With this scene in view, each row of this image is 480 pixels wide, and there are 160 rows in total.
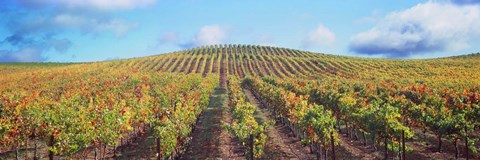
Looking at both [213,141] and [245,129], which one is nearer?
[245,129]

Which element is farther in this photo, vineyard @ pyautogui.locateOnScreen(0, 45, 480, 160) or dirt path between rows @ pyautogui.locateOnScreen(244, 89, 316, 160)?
dirt path between rows @ pyautogui.locateOnScreen(244, 89, 316, 160)

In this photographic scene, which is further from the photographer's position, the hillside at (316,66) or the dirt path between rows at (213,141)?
the hillside at (316,66)

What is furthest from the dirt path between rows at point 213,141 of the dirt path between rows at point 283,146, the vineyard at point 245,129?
the dirt path between rows at point 283,146

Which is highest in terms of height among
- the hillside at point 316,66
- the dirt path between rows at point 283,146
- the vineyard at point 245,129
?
the hillside at point 316,66

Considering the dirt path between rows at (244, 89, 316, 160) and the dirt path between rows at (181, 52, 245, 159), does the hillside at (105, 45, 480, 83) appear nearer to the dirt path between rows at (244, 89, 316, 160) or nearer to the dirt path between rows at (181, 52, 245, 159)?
the dirt path between rows at (181, 52, 245, 159)

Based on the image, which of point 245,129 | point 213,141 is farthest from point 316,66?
point 245,129

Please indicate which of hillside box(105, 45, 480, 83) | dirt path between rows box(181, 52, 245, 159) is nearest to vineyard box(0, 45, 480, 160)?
dirt path between rows box(181, 52, 245, 159)

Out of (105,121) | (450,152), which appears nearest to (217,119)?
(105,121)

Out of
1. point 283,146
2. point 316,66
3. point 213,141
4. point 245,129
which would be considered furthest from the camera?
point 316,66

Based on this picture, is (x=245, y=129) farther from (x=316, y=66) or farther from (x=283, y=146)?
(x=316, y=66)

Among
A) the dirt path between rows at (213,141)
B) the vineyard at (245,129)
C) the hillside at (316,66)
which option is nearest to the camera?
the vineyard at (245,129)

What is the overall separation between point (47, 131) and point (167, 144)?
29.8 feet

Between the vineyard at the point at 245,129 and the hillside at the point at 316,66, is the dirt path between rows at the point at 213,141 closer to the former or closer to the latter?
the vineyard at the point at 245,129

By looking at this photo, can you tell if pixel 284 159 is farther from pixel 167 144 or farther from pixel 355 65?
pixel 355 65
